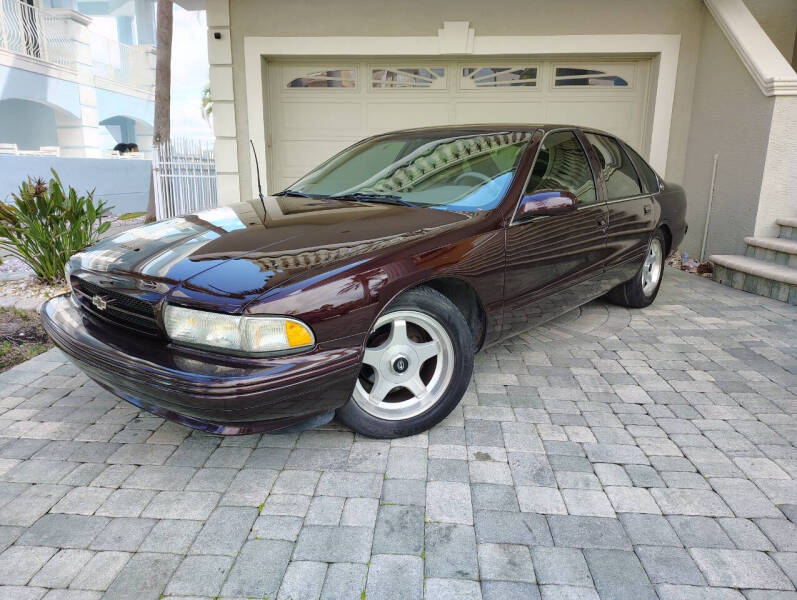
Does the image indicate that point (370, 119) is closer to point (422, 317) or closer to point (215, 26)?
point (215, 26)

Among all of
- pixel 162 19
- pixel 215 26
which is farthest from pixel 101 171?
pixel 215 26

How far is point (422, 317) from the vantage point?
8.80ft

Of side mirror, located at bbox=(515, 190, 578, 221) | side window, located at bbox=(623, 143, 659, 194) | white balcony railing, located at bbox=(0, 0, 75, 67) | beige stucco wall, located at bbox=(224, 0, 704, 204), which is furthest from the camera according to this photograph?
white balcony railing, located at bbox=(0, 0, 75, 67)

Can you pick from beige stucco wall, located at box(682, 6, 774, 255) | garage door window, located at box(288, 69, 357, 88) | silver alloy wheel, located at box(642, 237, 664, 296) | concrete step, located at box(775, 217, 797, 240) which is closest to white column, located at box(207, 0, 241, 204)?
Result: garage door window, located at box(288, 69, 357, 88)

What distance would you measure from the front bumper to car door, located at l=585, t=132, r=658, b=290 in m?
2.54

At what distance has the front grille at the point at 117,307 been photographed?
7.86ft

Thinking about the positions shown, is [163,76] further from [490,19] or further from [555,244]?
[555,244]

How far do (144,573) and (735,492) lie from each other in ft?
7.75

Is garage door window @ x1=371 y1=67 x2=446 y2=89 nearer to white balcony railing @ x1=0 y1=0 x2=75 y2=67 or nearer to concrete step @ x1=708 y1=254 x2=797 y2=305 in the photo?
concrete step @ x1=708 y1=254 x2=797 y2=305

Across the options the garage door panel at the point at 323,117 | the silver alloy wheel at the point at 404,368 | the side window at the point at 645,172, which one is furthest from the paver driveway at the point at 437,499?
the garage door panel at the point at 323,117

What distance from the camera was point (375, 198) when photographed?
3318 mm

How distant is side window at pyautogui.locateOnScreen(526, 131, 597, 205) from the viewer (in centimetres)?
339

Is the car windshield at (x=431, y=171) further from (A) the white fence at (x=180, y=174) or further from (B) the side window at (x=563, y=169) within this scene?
(A) the white fence at (x=180, y=174)

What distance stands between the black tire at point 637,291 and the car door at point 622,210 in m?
0.30
